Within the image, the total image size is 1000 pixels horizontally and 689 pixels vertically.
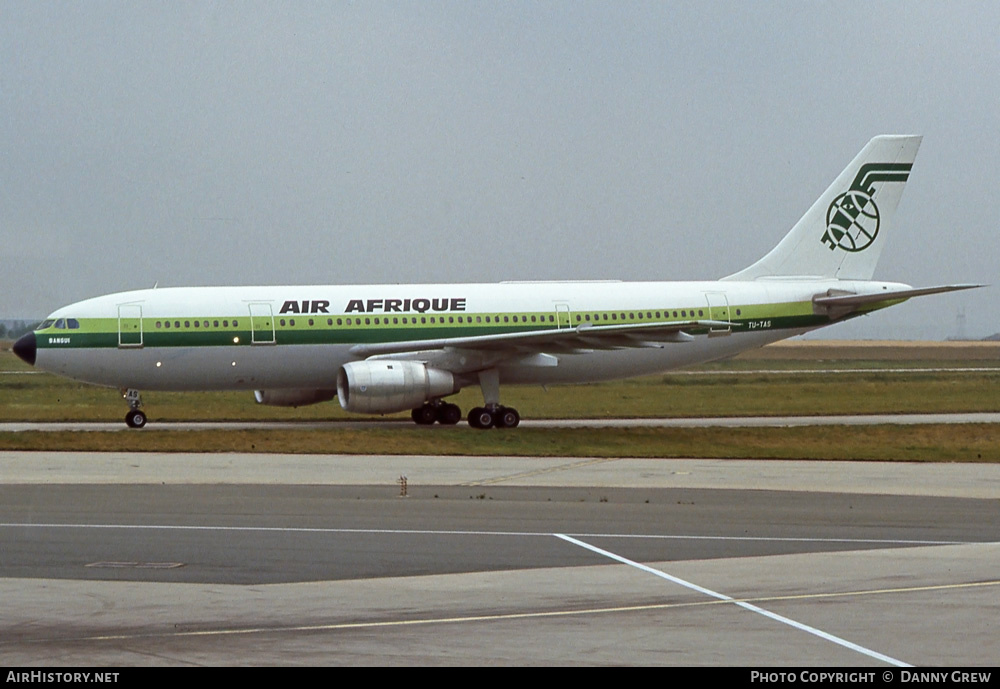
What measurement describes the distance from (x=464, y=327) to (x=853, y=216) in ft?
41.3

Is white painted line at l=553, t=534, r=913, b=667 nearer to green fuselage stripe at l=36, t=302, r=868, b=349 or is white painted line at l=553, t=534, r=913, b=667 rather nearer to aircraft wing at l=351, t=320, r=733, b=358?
aircraft wing at l=351, t=320, r=733, b=358

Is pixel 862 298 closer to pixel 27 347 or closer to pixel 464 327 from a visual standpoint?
pixel 464 327

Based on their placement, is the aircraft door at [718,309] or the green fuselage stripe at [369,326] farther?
the aircraft door at [718,309]

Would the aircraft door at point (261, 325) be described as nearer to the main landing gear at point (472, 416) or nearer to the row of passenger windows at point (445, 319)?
the row of passenger windows at point (445, 319)

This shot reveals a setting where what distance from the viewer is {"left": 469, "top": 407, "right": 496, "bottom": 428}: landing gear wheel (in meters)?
34.2

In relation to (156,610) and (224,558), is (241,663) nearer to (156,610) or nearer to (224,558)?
(156,610)

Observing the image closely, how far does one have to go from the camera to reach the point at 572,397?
47688 mm

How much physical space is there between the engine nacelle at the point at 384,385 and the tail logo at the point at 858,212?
534 inches

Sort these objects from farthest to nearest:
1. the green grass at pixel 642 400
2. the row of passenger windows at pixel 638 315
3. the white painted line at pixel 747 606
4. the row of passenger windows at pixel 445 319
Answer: the green grass at pixel 642 400 → the row of passenger windows at pixel 638 315 → the row of passenger windows at pixel 445 319 → the white painted line at pixel 747 606

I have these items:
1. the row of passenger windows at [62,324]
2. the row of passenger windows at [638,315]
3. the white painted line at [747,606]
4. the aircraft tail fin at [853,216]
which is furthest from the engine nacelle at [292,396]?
the white painted line at [747,606]

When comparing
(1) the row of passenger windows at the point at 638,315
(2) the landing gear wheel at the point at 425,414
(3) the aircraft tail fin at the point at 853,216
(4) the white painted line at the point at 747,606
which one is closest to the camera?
(4) the white painted line at the point at 747,606

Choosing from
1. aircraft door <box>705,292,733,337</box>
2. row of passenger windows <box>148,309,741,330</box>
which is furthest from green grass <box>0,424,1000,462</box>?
aircraft door <box>705,292,733,337</box>

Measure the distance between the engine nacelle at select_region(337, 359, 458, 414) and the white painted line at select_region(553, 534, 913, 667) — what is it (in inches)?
651

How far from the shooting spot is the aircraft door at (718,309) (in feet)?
120
